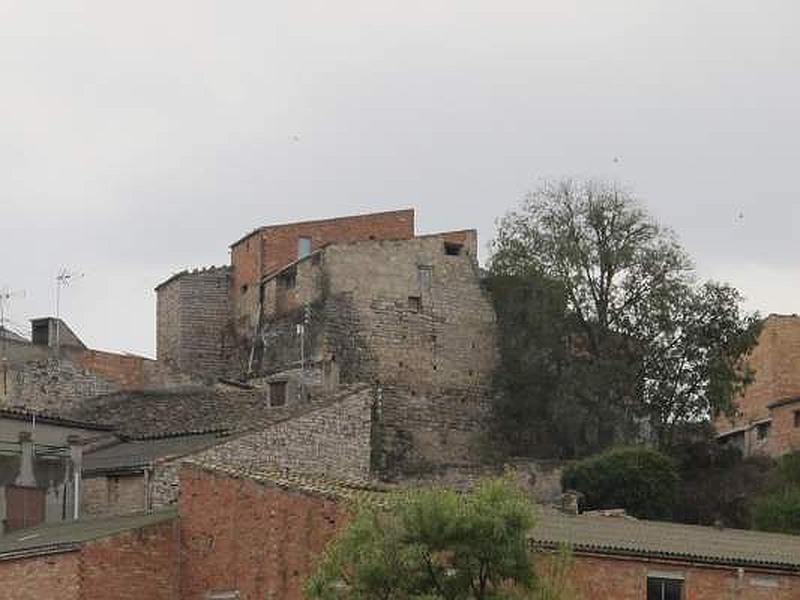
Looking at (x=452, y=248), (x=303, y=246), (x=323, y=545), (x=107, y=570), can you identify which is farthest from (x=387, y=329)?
(x=323, y=545)

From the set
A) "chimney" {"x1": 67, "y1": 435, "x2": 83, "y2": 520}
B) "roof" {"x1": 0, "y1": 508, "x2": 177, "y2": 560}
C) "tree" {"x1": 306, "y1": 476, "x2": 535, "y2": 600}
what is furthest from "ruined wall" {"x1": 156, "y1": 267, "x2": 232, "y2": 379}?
"tree" {"x1": 306, "y1": 476, "x2": 535, "y2": 600}

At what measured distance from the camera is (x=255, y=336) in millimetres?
87000

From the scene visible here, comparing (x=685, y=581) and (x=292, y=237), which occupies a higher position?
(x=292, y=237)

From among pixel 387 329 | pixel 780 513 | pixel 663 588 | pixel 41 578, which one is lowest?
pixel 663 588

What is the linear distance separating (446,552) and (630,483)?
32.2 m

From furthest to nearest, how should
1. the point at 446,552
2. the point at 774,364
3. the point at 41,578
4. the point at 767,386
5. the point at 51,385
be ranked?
the point at 774,364 → the point at 767,386 → the point at 51,385 → the point at 41,578 → the point at 446,552

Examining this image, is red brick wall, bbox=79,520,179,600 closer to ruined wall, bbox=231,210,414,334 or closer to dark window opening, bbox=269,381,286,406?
dark window opening, bbox=269,381,286,406

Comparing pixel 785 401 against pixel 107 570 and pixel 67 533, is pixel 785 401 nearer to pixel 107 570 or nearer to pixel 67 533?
pixel 67 533

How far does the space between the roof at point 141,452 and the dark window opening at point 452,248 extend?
74.6 feet

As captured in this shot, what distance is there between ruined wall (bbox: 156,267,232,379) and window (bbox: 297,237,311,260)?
3.59 meters

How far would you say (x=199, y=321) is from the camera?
89.2 m

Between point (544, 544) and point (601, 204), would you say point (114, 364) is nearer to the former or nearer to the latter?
point (601, 204)

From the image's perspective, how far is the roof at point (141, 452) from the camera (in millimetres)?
58875

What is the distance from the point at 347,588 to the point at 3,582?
10966 millimetres
